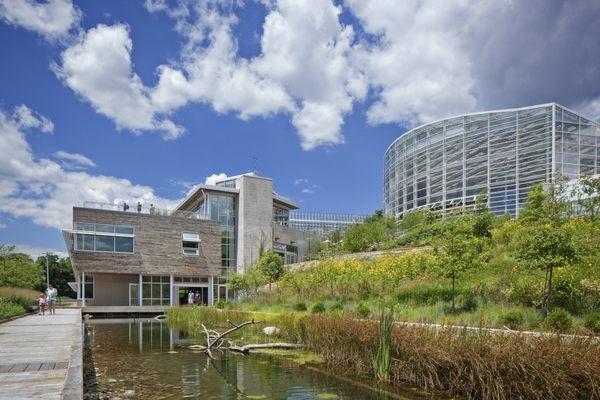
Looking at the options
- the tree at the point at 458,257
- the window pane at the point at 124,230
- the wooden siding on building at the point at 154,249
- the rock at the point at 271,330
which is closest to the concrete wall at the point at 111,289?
the wooden siding on building at the point at 154,249

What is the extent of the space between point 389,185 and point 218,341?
68.0 m

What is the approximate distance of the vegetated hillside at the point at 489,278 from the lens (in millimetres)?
11336

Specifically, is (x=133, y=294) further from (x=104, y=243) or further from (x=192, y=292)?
(x=104, y=243)

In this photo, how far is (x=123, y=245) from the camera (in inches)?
1454

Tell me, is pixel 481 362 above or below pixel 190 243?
above

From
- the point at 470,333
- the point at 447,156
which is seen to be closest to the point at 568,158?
the point at 447,156

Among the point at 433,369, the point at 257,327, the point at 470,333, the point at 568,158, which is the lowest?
the point at 257,327

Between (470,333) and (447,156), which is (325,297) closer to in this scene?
(470,333)

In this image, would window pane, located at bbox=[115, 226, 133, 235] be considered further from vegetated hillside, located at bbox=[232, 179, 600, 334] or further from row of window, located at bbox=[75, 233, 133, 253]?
vegetated hillside, located at bbox=[232, 179, 600, 334]

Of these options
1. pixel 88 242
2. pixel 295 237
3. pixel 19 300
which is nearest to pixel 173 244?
pixel 88 242

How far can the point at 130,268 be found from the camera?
36.9 m

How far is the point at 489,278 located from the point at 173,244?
95.9 feet

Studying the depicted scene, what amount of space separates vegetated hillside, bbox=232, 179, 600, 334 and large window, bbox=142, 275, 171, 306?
16.4 meters

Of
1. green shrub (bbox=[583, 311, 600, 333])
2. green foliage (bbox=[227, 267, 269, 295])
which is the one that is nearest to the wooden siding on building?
green foliage (bbox=[227, 267, 269, 295])
